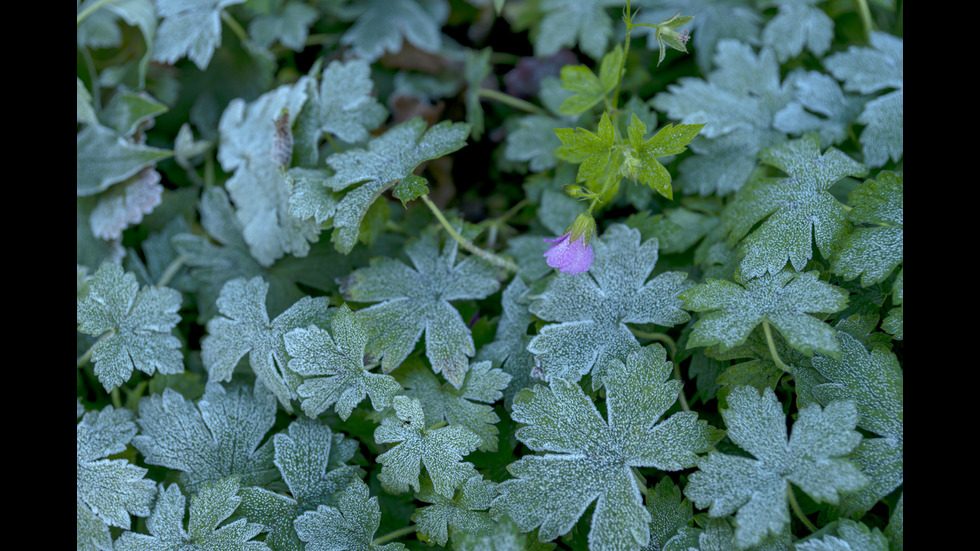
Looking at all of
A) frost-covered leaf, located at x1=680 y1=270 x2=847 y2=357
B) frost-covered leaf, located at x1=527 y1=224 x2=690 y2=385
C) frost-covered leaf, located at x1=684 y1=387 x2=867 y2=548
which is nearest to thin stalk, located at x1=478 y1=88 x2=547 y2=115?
frost-covered leaf, located at x1=527 y1=224 x2=690 y2=385

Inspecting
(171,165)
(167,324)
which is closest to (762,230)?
(167,324)

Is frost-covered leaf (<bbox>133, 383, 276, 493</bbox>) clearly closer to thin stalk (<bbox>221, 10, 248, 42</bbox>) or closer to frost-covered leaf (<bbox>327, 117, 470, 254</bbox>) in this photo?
frost-covered leaf (<bbox>327, 117, 470, 254</bbox>)

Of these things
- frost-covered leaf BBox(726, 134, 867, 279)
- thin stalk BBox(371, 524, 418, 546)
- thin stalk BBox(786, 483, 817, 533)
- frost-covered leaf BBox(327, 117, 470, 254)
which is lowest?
thin stalk BBox(371, 524, 418, 546)

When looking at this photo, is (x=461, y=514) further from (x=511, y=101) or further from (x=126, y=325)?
(x=511, y=101)

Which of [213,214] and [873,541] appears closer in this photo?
[873,541]

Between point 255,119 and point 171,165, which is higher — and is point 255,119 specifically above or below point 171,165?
above

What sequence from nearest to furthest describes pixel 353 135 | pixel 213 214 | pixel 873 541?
pixel 873 541, pixel 353 135, pixel 213 214

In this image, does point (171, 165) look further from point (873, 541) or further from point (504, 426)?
point (873, 541)
